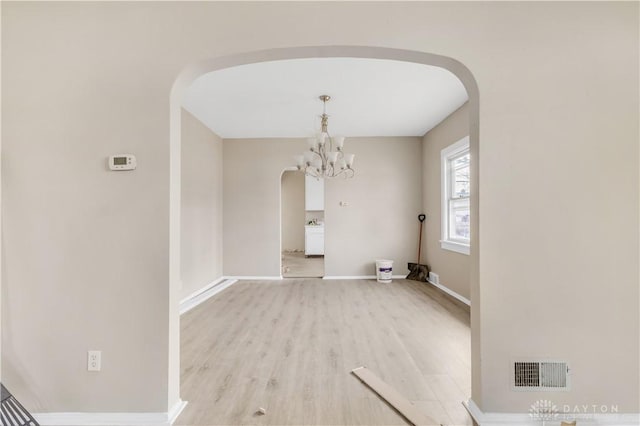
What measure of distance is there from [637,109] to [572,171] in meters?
0.50

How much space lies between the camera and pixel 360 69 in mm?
2768

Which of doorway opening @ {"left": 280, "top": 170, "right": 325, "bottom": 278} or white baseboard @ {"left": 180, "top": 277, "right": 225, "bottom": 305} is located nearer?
white baseboard @ {"left": 180, "top": 277, "right": 225, "bottom": 305}

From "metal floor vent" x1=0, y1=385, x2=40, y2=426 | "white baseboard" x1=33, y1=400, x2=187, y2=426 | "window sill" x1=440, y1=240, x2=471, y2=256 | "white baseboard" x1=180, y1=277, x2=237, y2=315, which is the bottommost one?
"white baseboard" x1=180, y1=277, x2=237, y2=315

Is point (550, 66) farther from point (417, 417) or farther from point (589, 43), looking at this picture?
point (417, 417)

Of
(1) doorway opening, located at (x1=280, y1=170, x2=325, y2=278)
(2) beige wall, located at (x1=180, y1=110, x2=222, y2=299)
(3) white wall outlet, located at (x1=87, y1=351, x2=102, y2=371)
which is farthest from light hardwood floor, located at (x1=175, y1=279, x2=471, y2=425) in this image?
(1) doorway opening, located at (x1=280, y1=170, x2=325, y2=278)

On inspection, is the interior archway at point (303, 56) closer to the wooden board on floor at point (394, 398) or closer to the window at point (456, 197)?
the wooden board on floor at point (394, 398)

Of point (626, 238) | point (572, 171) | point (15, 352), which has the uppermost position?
point (572, 171)

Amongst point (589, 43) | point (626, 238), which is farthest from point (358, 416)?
point (589, 43)

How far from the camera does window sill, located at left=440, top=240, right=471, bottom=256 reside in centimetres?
377

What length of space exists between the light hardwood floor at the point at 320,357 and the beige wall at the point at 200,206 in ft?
2.31

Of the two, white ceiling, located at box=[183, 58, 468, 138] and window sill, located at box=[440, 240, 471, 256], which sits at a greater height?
white ceiling, located at box=[183, 58, 468, 138]

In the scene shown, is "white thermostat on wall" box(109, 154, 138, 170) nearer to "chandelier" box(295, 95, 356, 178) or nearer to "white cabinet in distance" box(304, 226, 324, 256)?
"chandelier" box(295, 95, 356, 178)

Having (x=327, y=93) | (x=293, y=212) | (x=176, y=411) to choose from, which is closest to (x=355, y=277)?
(x=327, y=93)

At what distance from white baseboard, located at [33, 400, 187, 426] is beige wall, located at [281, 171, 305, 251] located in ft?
24.7
